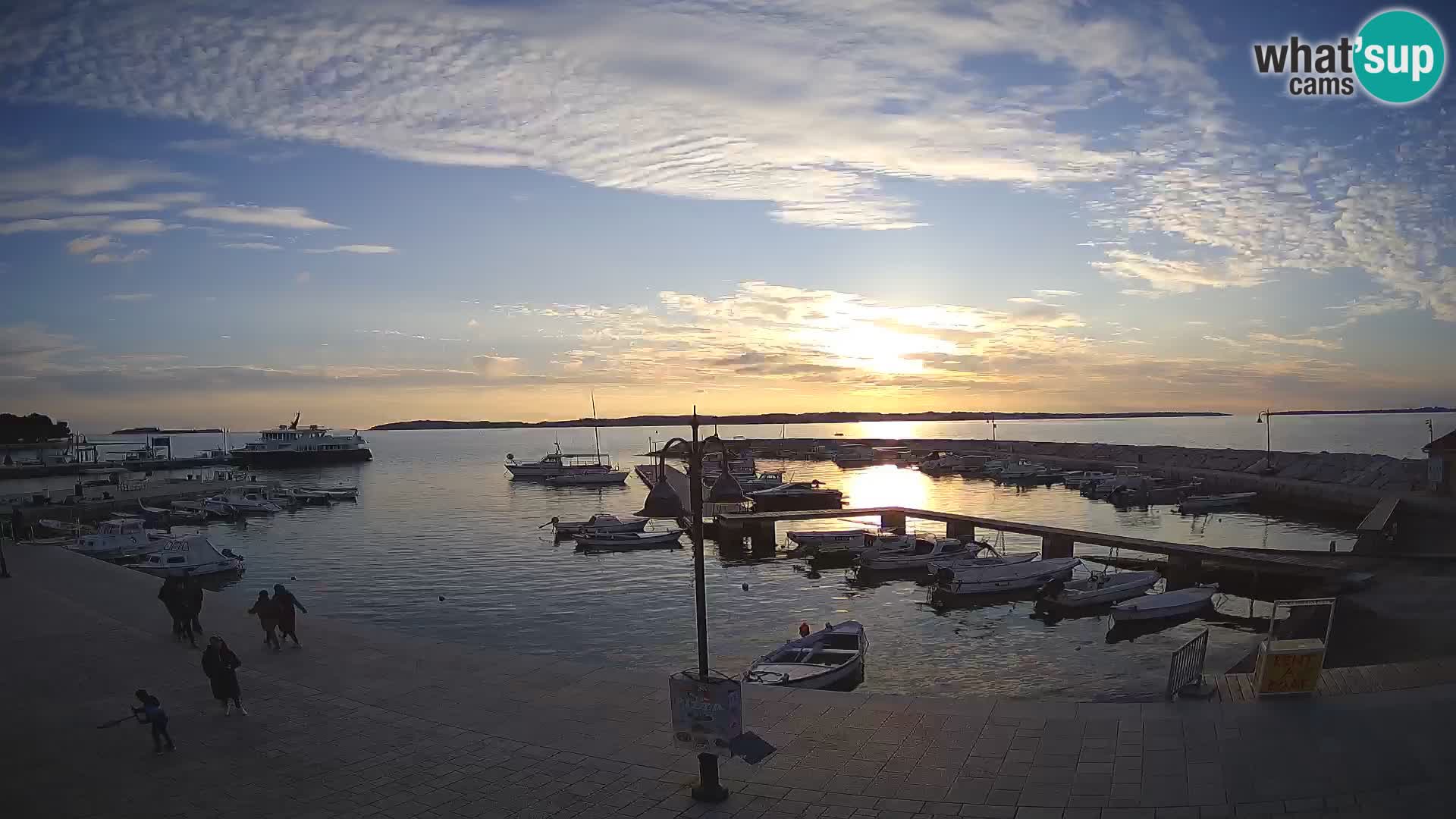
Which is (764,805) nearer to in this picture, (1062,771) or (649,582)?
(1062,771)

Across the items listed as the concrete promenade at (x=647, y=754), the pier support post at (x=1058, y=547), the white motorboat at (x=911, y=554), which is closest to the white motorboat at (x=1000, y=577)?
the pier support post at (x=1058, y=547)

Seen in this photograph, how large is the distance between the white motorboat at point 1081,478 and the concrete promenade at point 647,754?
227 ft

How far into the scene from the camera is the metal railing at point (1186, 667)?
36.2 ft

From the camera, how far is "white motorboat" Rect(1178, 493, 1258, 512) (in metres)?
58.6

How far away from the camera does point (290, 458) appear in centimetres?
12244

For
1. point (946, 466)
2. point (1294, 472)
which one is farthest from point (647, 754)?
point (946, 466)

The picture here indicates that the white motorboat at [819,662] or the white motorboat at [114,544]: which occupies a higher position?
the white motorboat at [114,544]

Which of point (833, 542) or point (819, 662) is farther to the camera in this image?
point (833, 542)

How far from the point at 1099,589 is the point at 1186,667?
61.3 feet

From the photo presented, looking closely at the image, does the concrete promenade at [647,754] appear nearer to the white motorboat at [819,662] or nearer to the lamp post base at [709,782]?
the lamp post base at [709,782]

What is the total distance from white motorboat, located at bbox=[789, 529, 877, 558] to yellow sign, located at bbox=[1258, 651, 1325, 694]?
28069mm

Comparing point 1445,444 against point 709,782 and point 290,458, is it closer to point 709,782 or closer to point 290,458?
point 709,782

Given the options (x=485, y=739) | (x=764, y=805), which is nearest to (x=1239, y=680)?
(x=764, y=805)

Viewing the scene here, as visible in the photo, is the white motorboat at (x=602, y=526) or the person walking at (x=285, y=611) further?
the white motorboat at (x=602, y=526)
